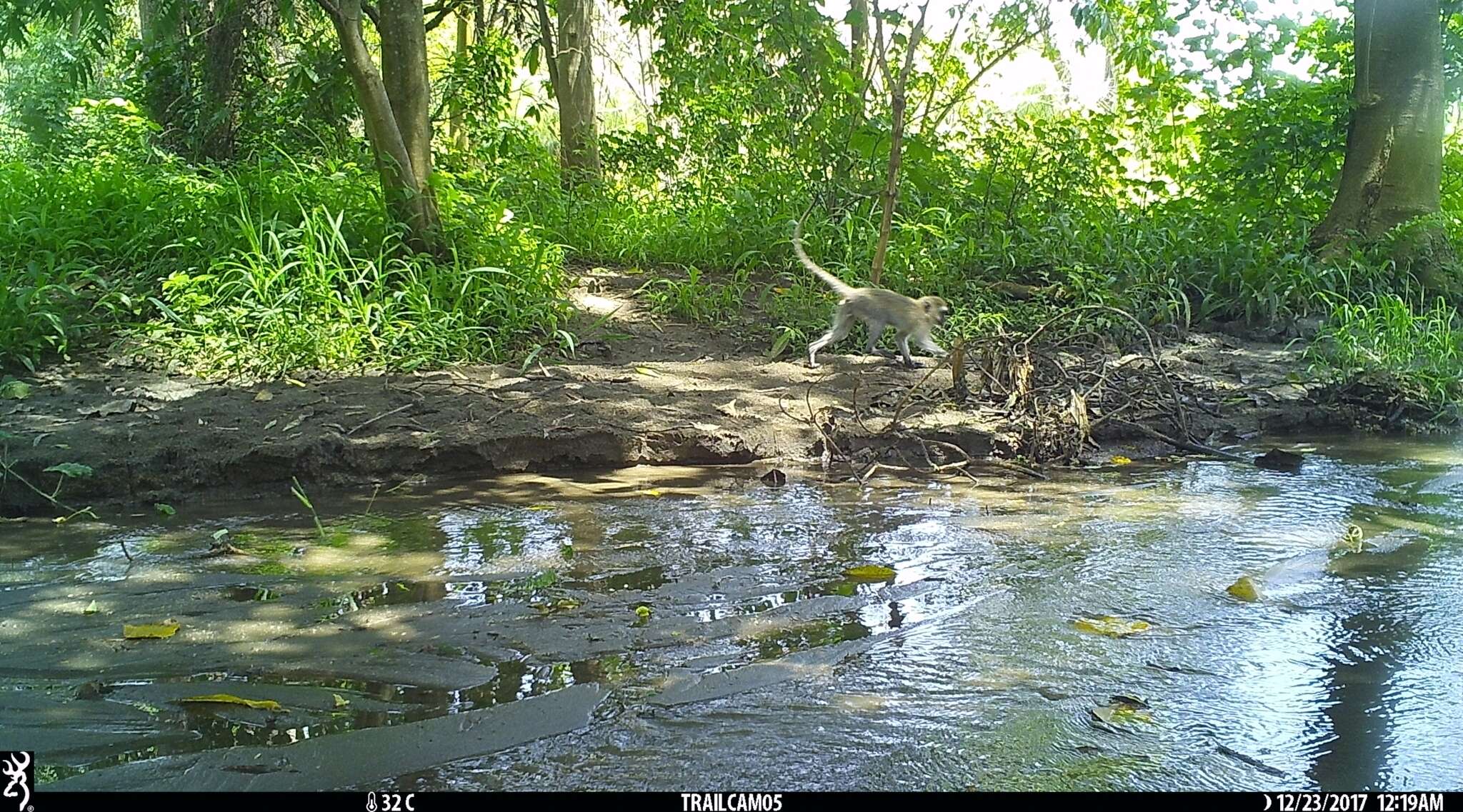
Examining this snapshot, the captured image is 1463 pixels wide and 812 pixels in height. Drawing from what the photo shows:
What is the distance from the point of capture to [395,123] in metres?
7.28

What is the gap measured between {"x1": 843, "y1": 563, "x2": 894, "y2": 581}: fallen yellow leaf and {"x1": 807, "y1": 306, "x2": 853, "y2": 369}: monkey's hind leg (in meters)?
3.42

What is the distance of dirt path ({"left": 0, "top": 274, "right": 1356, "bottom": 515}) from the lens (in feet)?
16.9

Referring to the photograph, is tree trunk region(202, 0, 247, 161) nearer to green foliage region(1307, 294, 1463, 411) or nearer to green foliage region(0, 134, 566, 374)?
green foliage region(0, 134, 566, 374)

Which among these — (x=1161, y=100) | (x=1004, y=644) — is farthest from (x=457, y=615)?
(x=1161, y=100)

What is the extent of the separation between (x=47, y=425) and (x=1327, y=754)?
5409 millimetres

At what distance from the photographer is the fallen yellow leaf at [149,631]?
3217mm

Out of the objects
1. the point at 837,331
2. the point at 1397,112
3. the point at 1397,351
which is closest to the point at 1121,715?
the point at 837,331

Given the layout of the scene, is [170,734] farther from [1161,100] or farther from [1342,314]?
[1161,100]

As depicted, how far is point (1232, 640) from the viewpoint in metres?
3.23

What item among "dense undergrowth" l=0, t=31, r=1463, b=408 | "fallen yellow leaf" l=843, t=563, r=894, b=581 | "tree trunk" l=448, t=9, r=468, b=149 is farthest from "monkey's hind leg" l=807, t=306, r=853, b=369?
"tree trunk" l=448, t=9, r=468, b=149

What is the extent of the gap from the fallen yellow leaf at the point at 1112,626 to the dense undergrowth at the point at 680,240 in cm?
433

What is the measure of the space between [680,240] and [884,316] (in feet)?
7.87

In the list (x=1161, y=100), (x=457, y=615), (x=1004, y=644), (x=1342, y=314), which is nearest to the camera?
(x=1004, y=644)

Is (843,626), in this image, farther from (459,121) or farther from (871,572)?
(459,121)
